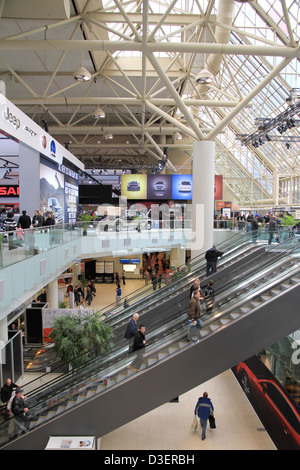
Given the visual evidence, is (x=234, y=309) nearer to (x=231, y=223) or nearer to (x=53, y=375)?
(x=53, y=375)

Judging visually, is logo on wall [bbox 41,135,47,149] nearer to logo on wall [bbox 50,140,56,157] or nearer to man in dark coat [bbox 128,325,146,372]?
logo on wall [bbox 50,140,56,157]

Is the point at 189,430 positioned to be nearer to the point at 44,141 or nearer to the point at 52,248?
the point at 52,248

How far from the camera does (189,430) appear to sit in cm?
1087

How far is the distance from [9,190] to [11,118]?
1700 centimetres

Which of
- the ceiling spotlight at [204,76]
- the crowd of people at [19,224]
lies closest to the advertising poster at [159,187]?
the crowd of people at [19,224]

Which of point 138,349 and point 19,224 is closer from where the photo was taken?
point 138,349

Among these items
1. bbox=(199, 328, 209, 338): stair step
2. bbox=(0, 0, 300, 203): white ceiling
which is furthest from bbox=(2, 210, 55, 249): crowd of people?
bbox=(0, 0, 300, 203): white ceiling

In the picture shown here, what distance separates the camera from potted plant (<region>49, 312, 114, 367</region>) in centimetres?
1054

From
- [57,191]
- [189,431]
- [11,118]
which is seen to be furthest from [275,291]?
[57,191]

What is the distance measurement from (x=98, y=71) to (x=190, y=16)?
18.7 feet

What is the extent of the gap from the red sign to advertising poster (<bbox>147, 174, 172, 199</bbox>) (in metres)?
10.9

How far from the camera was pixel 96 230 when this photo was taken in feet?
67.3

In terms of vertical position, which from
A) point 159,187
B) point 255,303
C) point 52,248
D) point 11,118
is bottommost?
point 255,303

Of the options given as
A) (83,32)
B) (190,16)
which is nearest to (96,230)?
(83,32)
